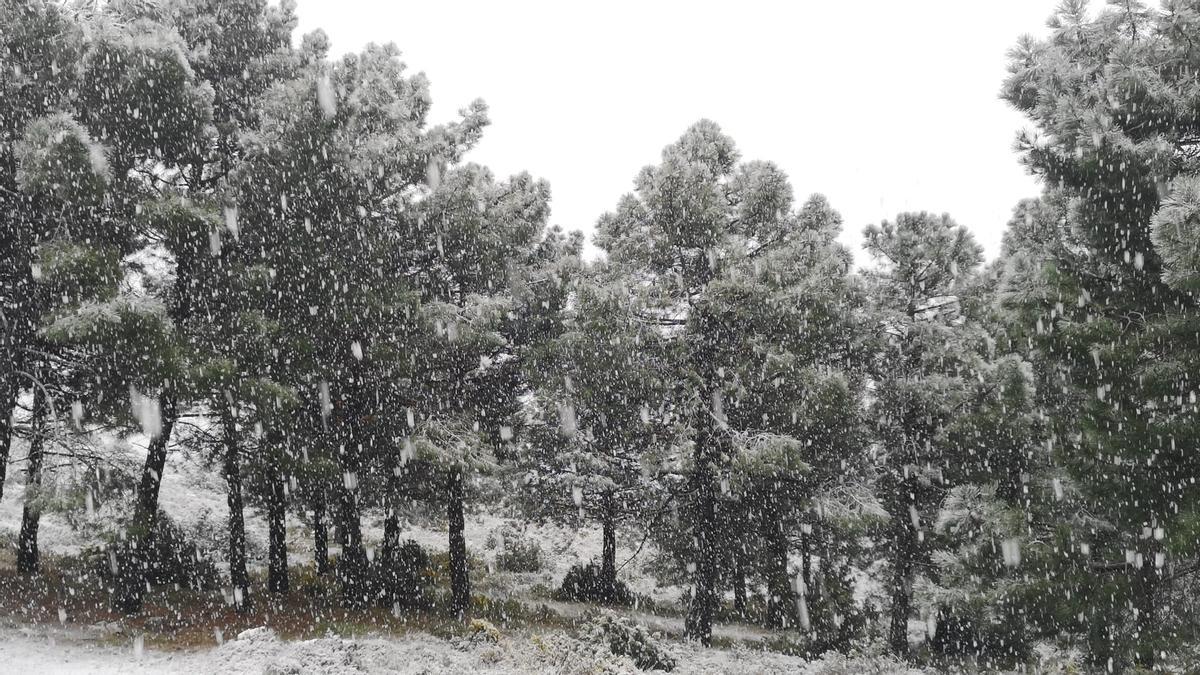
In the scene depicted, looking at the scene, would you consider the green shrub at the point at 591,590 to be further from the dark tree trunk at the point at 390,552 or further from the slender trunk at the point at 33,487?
the slender trunk at the point at 33,487

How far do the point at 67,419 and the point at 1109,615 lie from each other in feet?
52.2

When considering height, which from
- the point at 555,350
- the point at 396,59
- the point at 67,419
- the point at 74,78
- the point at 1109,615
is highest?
the point at 396,59

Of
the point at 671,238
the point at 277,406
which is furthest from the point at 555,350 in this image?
the point at 277,406

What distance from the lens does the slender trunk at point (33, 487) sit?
9492mm

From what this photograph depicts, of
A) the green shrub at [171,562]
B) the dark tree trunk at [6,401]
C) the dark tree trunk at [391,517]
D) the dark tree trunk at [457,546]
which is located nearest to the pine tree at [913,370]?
the dark tree trunk at [457,546]

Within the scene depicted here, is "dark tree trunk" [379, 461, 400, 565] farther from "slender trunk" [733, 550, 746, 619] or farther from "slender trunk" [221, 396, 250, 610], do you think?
"slender trunk" [733, 550, 746, 619]

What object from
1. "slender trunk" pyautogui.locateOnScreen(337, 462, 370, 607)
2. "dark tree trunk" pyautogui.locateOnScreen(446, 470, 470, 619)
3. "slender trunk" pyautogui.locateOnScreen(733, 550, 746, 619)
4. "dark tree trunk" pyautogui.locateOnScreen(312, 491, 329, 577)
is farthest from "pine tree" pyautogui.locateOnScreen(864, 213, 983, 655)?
"dark tree trunk" pyautogui.locateOnScreen(312, 491, 329, 577)

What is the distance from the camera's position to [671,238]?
1346 cm

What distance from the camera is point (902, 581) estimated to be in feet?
49.0

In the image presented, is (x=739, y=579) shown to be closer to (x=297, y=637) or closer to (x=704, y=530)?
(x=704, y=530)

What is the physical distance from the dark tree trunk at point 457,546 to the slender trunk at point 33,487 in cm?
677

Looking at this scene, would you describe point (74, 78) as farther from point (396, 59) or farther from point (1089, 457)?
point (1089, 457)

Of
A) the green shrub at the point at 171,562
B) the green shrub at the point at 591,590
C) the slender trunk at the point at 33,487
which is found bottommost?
the green shrub at the point at 591,590

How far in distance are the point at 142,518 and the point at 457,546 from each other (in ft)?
19.5
